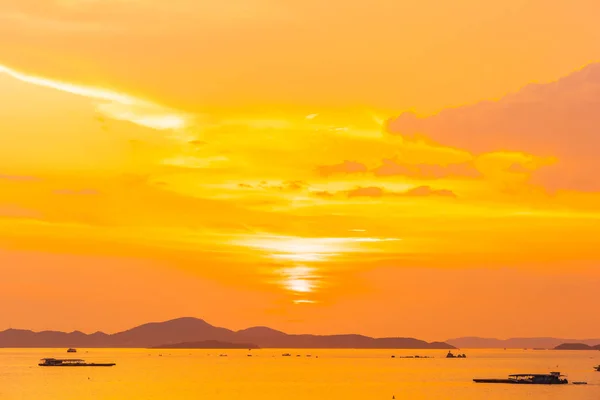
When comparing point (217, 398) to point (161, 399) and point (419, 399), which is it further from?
point (419, 399)

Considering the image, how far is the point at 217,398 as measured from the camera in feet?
638

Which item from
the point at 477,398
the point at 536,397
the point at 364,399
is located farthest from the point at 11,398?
the point at 536,397

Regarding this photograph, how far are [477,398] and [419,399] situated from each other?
43.0 ft

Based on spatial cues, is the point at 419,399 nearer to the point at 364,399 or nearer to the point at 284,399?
the point at 364,399

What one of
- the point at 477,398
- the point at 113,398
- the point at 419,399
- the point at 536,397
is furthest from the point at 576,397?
the point at 113,398

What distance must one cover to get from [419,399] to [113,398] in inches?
2632

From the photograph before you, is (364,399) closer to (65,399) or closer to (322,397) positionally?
(322,397)

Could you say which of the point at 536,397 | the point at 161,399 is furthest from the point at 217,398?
the point at 536,397

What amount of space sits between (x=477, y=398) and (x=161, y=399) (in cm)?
6939

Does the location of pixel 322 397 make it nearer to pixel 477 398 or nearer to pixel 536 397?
pixel 477 398

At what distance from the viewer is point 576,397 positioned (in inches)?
7771

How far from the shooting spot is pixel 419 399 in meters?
197

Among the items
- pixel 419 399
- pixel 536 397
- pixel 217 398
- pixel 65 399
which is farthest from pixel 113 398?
pixel 536 397

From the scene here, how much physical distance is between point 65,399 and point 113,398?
10288 mm
